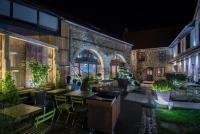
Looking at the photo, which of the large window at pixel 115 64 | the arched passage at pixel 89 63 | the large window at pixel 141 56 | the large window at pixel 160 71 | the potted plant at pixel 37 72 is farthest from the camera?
the large window at pixel 141 56

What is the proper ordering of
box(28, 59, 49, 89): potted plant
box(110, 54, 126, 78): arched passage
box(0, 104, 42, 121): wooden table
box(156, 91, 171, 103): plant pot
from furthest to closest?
box(110, 54, 126, 78): arched passage, box(156, 91, 171, 103): plant pot, box(28, 59, 49, 89): potted plant, box(0, 104, 42, 121): wooden table

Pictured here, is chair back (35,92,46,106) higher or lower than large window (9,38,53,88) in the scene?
lower

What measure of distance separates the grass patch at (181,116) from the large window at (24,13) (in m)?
7.08

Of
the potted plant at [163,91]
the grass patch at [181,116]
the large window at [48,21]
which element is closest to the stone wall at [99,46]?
the large window at [48,21]

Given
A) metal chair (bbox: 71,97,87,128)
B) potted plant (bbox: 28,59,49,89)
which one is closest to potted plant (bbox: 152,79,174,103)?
metal chair (bbox: 71,97,87,128)

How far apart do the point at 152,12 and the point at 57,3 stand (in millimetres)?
16535

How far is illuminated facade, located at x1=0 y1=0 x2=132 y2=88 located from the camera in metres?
6.35

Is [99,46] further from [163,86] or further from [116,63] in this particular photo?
[163,86]

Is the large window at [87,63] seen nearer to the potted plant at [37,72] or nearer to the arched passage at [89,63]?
the arched passage at [89,63]

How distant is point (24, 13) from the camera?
727 centimetres

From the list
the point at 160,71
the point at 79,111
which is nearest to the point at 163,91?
the point at 79,111

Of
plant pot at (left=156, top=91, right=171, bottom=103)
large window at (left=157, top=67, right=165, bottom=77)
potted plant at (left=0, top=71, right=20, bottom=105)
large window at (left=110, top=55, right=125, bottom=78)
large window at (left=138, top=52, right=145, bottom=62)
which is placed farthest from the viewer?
large window at (left=138, top=52, right=145, bottom=62)

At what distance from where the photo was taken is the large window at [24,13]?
690 centimetres

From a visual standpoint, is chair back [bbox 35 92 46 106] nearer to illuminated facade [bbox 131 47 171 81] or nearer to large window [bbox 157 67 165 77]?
illuminated facade [bbox 131 47 171 81]
